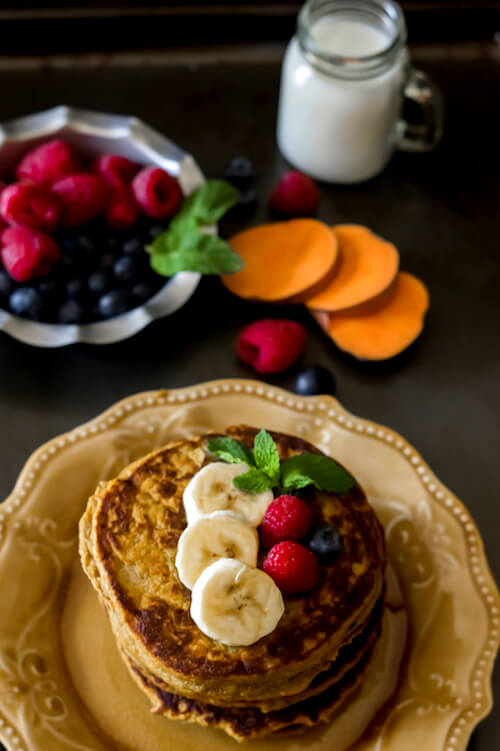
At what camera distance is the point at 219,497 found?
1.53 metres

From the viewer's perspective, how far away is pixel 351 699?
1.57 m

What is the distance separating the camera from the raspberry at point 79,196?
2127 mm

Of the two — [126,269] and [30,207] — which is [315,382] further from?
[30,207]

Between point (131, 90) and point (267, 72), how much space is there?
45cm

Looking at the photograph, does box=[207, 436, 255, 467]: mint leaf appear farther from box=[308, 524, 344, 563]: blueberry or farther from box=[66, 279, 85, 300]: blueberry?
box=[66, 279, 85, 300]: blueberry

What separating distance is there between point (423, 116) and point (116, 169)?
92 centimetres

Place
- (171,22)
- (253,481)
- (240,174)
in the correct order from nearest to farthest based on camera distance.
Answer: (253,481) < (240,174) < (171,22)

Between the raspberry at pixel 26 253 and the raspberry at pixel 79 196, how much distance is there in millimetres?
107

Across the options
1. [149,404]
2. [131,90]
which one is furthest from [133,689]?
[131,90]

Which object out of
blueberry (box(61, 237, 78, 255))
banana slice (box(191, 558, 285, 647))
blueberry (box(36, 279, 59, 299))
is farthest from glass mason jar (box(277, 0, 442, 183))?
banana slice (box(191, 558, 285, 647))

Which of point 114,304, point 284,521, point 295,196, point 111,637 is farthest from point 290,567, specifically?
point 295,196

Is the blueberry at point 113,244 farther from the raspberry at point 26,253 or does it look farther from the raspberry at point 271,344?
the raspberry at point 271,344

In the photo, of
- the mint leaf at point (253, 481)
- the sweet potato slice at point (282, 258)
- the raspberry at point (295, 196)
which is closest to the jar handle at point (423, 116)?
the raspberry at point (295, 196)

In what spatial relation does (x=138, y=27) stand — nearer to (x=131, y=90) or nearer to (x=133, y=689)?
(x=131, y=90)
